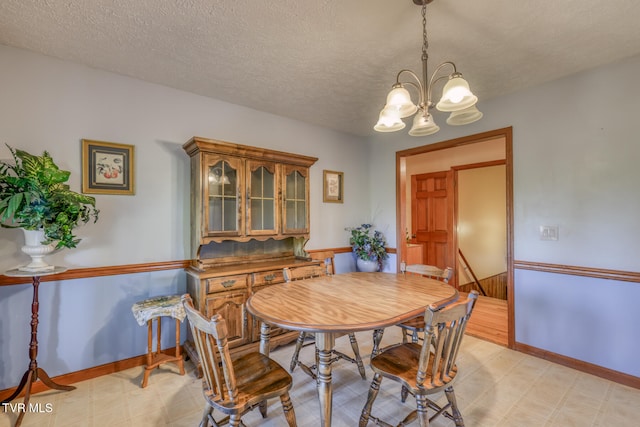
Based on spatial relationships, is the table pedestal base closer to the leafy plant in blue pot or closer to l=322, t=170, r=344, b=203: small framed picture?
l=322, t=170, r=344, b=203: small framed picture

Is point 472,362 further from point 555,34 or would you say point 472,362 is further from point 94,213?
point 94,213

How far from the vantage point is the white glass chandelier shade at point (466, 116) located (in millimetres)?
1803

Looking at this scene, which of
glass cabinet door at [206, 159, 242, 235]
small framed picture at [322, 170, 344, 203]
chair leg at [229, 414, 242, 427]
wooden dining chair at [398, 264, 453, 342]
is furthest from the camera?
small framed picture at [322, 170, 344, 203]

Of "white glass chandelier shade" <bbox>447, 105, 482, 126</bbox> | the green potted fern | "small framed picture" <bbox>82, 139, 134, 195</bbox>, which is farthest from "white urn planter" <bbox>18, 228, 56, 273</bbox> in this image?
"white glass chandelier shade" <bbox>447, 105, 482, 126</bbox>

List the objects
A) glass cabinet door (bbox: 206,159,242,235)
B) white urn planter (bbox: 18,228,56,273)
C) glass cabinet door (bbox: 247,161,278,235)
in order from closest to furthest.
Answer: white urn planter (bbox: 18,228,56,273)
glass cabinet door (bbox: 206,159,242,235)
glass cabinet door (bbox: 247,161,278,235)

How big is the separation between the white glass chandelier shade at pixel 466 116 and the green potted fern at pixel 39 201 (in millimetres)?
2625

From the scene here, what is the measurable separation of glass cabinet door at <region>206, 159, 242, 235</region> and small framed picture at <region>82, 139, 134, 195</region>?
68 cm

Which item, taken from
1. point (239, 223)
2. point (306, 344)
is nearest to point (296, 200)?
point (239, 223)

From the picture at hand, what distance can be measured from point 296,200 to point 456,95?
1.98m

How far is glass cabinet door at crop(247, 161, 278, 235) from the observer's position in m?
2.86

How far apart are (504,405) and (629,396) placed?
0.99 m

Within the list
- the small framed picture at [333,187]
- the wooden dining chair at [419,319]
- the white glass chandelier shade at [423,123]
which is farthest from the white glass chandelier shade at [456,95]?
the small framed picture at [333,187]

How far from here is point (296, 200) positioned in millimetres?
3234

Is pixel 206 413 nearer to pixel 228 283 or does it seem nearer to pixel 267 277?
pixel 228 283
